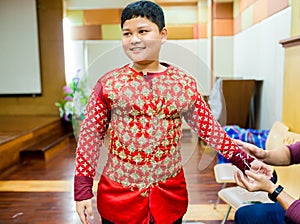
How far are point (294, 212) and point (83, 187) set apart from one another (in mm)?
644

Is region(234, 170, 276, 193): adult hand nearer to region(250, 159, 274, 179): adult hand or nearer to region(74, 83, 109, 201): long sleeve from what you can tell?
region(250, 159, 274, 179): adult hand

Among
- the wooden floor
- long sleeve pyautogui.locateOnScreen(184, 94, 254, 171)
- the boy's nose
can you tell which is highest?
the boy's nose

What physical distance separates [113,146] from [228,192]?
1.18 metres

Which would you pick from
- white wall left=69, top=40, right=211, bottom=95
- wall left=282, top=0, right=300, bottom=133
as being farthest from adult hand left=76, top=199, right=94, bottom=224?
wall left=282, top=0, right=300, bottom=133

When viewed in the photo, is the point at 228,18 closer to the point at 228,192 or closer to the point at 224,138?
the point at 228,192

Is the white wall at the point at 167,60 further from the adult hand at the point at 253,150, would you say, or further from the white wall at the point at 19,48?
the white wall at the point at 19,48

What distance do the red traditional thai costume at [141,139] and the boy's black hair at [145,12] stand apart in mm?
122

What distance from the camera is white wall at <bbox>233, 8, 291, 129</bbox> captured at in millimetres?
2889

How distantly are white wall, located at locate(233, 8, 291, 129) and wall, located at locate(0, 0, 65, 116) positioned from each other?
2887 mm

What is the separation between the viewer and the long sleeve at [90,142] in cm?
80

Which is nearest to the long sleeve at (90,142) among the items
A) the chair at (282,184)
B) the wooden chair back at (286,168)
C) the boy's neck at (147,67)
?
the boy's neck at (147,67)

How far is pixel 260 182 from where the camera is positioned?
Answer: 0.96 metres

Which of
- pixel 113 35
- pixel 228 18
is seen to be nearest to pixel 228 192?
pixel 228 18

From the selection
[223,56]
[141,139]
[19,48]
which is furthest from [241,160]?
[19,48]
